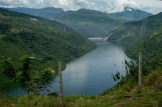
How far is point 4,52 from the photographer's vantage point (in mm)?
180250

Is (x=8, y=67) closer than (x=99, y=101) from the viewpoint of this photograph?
No

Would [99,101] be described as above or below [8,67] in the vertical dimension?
below

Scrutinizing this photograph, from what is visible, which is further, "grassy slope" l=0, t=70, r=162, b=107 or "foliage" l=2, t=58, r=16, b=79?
"foliage" l=2, t=58, r=16, b=79

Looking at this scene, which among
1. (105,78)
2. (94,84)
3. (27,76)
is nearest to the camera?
(27,76)

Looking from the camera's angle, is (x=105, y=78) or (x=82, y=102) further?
(x=105, y=78)

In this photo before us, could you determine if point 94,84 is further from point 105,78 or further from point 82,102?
point 82,102

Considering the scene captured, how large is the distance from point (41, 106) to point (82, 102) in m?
3.55

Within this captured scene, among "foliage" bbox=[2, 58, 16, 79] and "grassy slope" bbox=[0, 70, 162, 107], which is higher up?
"foliage" bbox=[2, 58, 16, 79]

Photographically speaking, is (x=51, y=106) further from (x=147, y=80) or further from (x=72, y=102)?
(x=147, y=80)

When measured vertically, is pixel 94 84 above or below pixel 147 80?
below

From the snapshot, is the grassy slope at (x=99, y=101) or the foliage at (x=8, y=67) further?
the foliage at (x=8, y=67)

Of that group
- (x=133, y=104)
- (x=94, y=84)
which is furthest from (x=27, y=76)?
(x=94, y=84)

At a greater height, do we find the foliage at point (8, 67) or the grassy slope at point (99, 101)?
the foliage at point (8, 67)

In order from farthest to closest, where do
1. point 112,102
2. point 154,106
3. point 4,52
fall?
point 4,52
point 112,102
point 154,106
